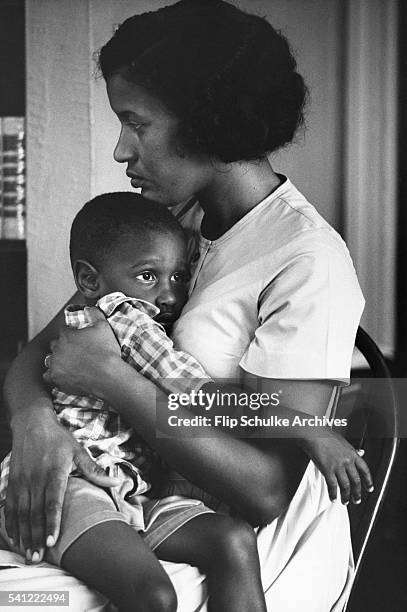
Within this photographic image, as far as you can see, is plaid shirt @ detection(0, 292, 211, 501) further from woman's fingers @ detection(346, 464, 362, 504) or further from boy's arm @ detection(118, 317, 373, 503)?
woman's fingers @ detection(346, 464, 362, 504)

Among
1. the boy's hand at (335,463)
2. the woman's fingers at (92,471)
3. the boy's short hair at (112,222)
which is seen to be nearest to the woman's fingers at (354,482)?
the boy's hand at (335,463)

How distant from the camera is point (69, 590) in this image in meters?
0.73

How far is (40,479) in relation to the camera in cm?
77

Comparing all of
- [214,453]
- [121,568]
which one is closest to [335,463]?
[214,453]

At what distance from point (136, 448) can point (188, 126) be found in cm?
38

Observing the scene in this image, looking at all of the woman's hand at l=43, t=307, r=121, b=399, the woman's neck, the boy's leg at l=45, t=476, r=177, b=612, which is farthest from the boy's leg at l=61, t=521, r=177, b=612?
the woman's neck

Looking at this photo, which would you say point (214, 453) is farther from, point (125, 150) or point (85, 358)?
point (125, 150)

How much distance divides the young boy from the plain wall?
12 centimetres

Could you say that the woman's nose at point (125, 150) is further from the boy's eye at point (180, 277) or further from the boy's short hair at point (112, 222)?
the boy's eye at point (180, 277)

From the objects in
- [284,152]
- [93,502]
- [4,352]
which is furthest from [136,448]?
[284,152]

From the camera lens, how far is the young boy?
72 cm

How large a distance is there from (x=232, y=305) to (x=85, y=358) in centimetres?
17

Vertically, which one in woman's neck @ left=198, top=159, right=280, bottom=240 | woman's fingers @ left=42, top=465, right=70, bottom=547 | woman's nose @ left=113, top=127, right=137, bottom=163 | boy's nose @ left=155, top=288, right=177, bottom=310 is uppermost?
woman's nose @ left=113, top=127, right=137, bottom=163

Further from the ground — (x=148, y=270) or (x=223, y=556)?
(x=148, y=270)
